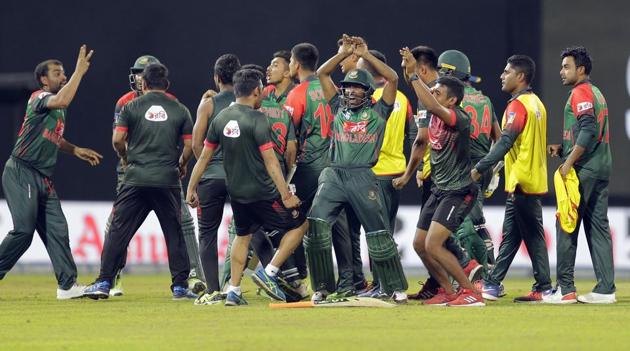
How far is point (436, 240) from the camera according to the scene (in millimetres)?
11883

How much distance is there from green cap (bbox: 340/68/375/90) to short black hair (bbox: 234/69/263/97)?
69 cm

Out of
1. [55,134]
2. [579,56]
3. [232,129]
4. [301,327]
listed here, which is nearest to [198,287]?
[55,134]

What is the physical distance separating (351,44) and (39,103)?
2993 mm

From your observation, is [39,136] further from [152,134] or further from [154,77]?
[154,77]

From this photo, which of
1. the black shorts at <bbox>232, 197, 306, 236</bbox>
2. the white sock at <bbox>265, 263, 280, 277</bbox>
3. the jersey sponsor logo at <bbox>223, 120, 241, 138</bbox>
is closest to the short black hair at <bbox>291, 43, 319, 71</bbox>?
the jersey sponsor logo at <bbox>223, 120, 241, 138</bbox>

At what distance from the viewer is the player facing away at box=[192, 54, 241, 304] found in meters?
12.5

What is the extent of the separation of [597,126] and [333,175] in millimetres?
2202

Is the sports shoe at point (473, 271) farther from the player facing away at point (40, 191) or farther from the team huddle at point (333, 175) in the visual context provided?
the player facing away at point (40, 191)

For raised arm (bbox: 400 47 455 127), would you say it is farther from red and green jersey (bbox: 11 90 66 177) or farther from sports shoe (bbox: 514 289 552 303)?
red and green jersey (bbox: 11 90 66 177)

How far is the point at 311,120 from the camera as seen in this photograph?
13.0 m

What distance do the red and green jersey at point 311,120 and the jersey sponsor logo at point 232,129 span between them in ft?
3.79

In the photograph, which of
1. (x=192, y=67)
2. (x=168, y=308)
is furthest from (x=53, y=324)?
(x=192, y=67)

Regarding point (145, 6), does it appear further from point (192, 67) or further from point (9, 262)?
point (9, 262)

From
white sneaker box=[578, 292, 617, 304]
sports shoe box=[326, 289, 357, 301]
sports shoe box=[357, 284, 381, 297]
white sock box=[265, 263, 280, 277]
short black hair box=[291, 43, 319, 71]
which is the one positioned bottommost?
sports shoe box=[357, 284, 381, 297]
